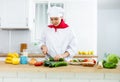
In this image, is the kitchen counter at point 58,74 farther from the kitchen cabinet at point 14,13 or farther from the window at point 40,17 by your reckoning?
the window at point 40,17

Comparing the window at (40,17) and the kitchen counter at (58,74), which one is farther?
the window at (40,17)

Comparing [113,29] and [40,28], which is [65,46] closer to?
[40,28]

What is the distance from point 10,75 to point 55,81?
1.21 ft

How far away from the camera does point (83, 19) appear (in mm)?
5293

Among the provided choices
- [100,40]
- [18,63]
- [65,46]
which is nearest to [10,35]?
[65,46]

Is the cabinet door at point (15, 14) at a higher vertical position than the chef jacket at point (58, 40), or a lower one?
higher

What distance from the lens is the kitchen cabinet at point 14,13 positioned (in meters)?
4.85

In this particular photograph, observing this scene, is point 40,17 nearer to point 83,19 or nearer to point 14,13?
point 14,13

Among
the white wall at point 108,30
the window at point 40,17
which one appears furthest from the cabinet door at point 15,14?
the white wall at point 108,30

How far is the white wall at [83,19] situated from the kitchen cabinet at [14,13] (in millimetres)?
924

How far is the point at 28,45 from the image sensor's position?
5.29 meters

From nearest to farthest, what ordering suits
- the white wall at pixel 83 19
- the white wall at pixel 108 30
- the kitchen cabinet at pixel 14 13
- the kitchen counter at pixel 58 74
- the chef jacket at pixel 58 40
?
the kitchen counter at pixel 58 74 → the chef jacket at pixel 58 40 → the kitchen cabinet at pixel 14 13 → the white wall at pixel 83 19 → the white wall at pixel 108 30

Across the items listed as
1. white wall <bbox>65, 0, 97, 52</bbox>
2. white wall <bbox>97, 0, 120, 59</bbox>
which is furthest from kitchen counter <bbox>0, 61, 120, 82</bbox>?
white wall <bbox>97, 0, 120, 59</bbox>

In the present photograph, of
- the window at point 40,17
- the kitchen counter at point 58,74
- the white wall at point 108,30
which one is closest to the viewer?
the kitchen counter at point 58,74
